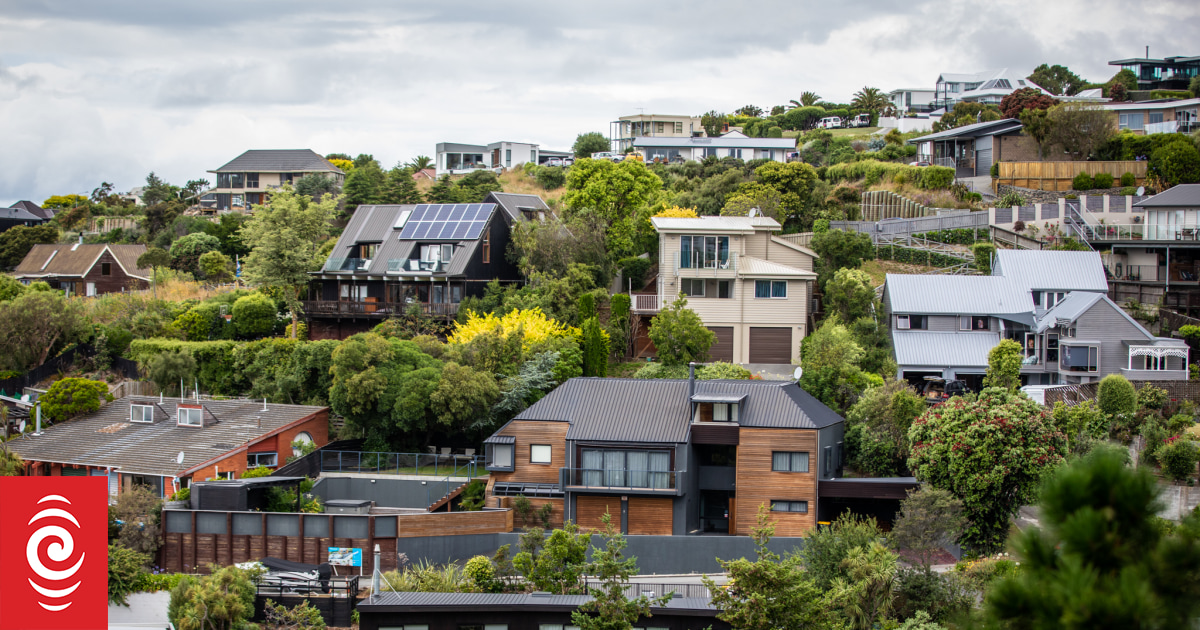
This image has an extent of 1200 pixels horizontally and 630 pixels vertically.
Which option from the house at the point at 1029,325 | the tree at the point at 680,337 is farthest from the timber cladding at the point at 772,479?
the house at the point at 1029,325

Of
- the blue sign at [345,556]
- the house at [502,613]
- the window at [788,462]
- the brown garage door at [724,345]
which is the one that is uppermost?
the brown garage door at [724,345]

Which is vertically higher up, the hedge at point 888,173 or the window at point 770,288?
the hedge at point 888,173

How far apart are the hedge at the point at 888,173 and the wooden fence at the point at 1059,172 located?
3.83 meters

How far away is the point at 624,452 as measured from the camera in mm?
33406

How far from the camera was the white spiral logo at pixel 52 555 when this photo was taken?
2063cm

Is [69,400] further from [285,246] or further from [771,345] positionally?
[771,345]

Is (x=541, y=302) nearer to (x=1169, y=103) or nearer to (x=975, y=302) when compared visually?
(x=975, y=302)

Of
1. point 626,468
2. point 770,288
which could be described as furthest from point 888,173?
point 626,468

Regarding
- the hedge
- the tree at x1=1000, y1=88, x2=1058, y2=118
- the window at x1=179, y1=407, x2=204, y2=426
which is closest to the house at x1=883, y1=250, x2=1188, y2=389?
the hedge

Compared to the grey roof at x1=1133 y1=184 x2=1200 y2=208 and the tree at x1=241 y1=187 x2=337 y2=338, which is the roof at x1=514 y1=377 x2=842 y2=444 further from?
the grey roof at x1=1133 y1=184 x2=1200 y2=208

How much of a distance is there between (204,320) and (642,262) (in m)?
23.0

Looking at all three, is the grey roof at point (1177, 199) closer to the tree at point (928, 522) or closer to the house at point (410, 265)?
the tree at point (928, 522)

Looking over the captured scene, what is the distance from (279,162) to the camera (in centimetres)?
9431

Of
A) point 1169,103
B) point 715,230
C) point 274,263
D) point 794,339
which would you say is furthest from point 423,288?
point 1169,103
